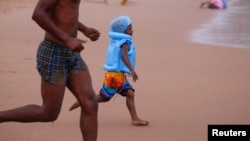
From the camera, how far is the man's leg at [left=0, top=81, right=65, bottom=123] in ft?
16.6

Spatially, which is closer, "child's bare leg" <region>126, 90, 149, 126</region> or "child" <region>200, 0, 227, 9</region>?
"child's bare leg" <region>126, 90, 149, 126</region>

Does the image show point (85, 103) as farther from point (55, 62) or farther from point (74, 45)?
point (74, 45)

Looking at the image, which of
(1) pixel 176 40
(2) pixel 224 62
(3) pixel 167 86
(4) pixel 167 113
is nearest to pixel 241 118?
(4) pixel 167 113

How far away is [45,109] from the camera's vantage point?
5102mm

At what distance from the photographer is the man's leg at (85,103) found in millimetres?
5086

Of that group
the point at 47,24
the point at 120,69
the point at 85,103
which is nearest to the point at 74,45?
the point at 47,24

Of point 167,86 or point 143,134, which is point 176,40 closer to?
point 167,86

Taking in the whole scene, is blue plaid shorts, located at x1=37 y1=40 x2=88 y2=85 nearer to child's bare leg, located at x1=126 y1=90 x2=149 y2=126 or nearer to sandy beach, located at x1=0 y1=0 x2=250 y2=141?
sandy beach, located at x1=0 y1=0 x2=250 y2=141

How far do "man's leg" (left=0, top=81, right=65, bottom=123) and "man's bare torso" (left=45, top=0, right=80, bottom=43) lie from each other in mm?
410

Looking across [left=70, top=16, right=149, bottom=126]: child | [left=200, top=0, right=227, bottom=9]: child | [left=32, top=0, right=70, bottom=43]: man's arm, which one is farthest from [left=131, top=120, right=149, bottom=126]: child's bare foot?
[left=200, top=0, right=227, bottom=9]: child

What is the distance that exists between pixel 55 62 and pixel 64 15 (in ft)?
1.31

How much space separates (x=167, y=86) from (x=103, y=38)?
5.92 meters

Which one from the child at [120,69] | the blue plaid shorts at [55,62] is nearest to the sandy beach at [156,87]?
the child at [120,69]

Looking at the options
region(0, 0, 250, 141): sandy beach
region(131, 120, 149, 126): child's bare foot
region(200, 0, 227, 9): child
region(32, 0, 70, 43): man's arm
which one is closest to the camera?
region(32, 0, 70, 43): man's arm
